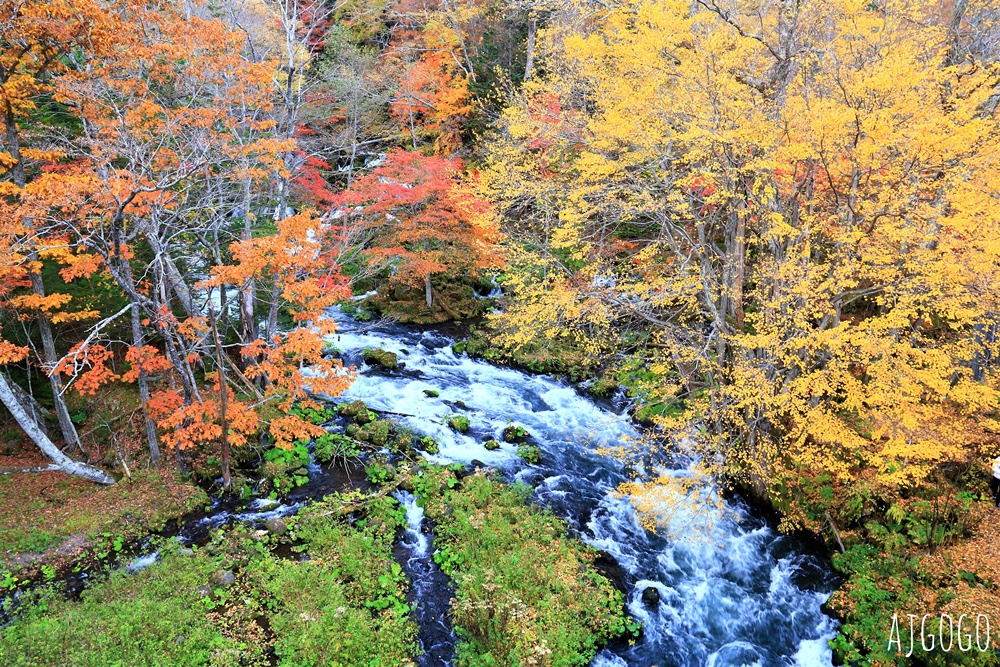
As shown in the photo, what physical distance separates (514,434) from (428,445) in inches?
93.8

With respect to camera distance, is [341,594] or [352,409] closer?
[341,594]

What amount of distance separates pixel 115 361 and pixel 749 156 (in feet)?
52.0

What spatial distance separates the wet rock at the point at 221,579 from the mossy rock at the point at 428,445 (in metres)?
5.33

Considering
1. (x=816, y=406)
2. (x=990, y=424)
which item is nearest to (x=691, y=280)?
(x=816, y=406)

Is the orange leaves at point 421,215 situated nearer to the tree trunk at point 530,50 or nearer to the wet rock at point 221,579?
the tree trunk at point 530,50

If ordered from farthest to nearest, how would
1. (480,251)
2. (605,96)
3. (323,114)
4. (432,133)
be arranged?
(432,133) < (323,114) < (480,251) < (605,96)

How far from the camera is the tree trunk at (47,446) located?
9.74 metres

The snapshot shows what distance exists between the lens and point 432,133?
91.2 feet

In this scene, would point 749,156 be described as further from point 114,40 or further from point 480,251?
point 114,40

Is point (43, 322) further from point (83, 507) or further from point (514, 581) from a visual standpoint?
point (514, 581)

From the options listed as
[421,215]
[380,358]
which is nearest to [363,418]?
[380,358]

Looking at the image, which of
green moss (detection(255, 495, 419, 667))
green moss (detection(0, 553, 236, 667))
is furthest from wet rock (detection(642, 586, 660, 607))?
green moss (detection(0, 553, 236, 667))

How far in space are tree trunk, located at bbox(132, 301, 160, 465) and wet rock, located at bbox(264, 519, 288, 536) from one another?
3493mm

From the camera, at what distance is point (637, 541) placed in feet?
37.7
